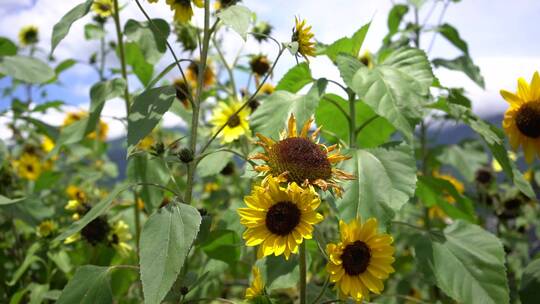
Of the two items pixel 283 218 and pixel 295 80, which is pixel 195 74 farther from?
pixel 283 218

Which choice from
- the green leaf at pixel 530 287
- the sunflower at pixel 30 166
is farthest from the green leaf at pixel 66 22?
the sunflower at pixel 30 166

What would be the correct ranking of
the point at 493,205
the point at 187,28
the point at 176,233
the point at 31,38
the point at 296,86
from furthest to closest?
the point at 31,38
the point at 493,205
the point at 187,28
the point at 296,86
the point at 176,233

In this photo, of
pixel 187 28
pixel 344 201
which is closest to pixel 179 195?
pixel 344 201

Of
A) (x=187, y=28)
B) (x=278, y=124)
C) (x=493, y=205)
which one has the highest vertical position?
(x=187, y=28)

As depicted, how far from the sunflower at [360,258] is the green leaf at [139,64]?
937mm

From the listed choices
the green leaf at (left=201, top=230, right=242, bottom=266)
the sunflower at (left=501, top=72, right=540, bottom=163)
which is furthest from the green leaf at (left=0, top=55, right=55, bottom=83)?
the sunflower at (left=501, top=72, right=540, bottom=163)

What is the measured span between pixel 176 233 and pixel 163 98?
279mm

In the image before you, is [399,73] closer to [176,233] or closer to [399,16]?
[176,233]

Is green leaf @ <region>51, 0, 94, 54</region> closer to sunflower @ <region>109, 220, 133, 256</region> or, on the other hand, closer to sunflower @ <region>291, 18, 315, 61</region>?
sunflower @ <region>291, 18, 315, 61</region>

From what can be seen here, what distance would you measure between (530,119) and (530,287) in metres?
0.39

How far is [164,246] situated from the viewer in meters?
0.78

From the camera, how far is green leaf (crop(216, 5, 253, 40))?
2.83ft

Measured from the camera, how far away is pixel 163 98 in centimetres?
94

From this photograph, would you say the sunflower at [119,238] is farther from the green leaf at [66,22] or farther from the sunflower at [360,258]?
the sunflower at [360,258]
